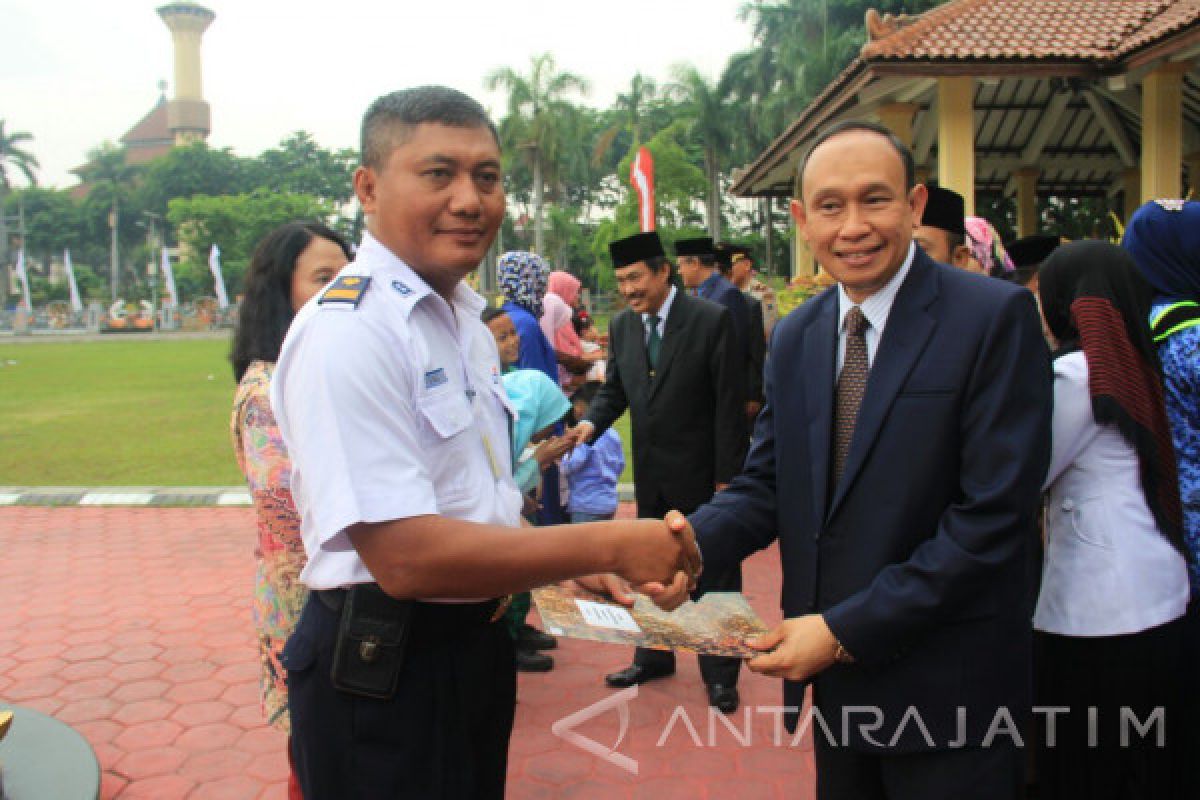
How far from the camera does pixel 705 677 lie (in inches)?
158

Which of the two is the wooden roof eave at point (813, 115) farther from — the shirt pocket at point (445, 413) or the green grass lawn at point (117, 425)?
the shirt pocket at point (445, 413)

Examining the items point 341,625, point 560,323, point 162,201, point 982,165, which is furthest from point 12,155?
point 341,625

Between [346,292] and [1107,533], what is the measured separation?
1906mm

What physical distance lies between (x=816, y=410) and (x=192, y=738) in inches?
123

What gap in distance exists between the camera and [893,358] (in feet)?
5.93

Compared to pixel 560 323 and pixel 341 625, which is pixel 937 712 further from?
pixel 560 323

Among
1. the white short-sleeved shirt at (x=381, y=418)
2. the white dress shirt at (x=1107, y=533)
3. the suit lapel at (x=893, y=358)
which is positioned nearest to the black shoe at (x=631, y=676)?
the white dress shirt at (x=1107, y=533)

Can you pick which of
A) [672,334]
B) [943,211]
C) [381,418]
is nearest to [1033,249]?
[943,211]

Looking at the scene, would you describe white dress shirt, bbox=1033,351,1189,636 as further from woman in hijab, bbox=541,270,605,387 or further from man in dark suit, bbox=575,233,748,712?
woman in hijab, bbox=541,270,605,387

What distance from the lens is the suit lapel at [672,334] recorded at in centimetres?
Answer: 431

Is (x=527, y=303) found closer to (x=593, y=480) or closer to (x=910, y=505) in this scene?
(x=593, y=480)

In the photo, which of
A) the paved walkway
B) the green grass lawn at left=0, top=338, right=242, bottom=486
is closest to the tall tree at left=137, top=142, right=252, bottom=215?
the green grass lawn at left=0, top=338, right=242, bottom=486

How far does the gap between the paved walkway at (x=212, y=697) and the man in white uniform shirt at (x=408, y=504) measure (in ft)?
5.94

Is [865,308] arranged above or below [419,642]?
above
